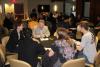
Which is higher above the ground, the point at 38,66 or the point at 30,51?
the point at 30,51

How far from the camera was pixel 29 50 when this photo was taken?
4.71m

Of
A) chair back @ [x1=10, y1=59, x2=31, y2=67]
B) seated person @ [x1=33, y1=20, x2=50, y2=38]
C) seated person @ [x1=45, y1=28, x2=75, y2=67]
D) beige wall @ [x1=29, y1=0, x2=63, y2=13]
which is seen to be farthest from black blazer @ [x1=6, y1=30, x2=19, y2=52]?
beige wall @ [x1=29, y1=0, x2=63, y2=13]

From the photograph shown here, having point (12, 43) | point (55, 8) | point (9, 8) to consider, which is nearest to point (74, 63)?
point (12, 43)

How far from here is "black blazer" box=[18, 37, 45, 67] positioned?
4.67m

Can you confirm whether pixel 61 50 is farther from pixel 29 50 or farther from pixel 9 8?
pixel 9 8

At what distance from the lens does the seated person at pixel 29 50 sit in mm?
4664

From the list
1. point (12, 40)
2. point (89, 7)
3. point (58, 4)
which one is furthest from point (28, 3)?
point (12, 40)

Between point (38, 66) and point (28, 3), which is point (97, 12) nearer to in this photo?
point (28, 3)

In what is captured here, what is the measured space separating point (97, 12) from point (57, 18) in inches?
100

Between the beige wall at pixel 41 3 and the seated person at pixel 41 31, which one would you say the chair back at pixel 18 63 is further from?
the beige wall at pixel 41 3

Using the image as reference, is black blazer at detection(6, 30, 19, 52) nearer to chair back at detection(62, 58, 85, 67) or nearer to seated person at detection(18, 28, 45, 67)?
seated person at detection(18, 28, 45, 67)

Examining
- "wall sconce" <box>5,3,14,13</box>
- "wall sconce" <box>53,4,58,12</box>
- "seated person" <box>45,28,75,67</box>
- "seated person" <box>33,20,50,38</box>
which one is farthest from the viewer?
"wall sconce" <box>53,4,58,12</box>

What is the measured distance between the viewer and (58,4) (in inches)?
723

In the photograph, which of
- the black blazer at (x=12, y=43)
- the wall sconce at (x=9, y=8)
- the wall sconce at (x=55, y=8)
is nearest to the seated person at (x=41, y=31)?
the black blazer at (x=12, y=43)
